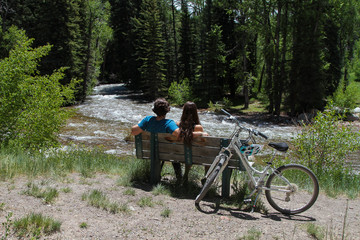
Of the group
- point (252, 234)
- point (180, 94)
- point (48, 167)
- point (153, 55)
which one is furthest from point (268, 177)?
point (153, 55)

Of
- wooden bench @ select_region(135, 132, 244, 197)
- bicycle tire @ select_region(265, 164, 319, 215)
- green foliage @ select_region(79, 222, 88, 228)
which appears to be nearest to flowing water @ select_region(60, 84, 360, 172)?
wooden bench @ select_region(135, 132, 244, 197)

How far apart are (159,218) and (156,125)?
188cm

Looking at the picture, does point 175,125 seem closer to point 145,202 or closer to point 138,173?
point 138,173

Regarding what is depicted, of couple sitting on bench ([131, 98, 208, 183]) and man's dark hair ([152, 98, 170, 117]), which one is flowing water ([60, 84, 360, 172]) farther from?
man's dark hair ([152, 98, 170, 117])

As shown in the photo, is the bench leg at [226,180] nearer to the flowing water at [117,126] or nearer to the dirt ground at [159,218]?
the dirt ground at [159,218]

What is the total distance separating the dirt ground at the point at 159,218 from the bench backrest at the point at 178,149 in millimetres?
656

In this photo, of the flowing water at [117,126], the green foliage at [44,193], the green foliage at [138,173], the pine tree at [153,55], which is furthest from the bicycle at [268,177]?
the pine tree at [153,55]

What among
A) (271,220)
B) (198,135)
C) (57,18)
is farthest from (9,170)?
(57,18)

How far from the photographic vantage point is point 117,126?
19.2m

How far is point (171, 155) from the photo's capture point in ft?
17.9

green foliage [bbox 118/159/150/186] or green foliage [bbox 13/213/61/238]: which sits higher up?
green foliage [bbox 13/213/61/238]

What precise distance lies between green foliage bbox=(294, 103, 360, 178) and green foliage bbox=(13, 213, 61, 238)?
247 inches

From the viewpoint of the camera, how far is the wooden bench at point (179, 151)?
5027 millimetres

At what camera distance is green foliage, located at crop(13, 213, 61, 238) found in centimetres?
324
